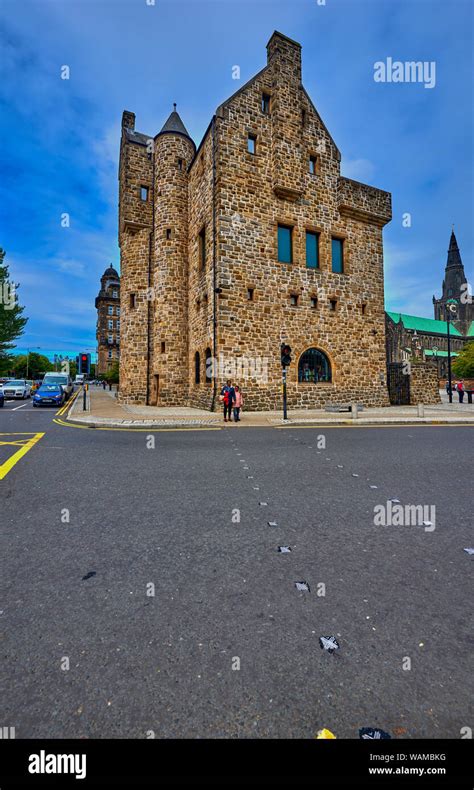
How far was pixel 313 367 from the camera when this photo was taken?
19453mm

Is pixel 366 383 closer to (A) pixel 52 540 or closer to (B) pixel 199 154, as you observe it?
(B) pixel 199 154

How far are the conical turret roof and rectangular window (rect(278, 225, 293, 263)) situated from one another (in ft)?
30.3

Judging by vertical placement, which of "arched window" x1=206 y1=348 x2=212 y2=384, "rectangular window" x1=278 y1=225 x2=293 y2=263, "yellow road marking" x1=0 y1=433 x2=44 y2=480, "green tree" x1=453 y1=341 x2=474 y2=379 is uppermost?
"rectangular window" x1=278 y1=225 x2=293 y2=263

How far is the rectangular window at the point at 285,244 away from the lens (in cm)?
1862

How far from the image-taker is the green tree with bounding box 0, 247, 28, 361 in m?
38.5

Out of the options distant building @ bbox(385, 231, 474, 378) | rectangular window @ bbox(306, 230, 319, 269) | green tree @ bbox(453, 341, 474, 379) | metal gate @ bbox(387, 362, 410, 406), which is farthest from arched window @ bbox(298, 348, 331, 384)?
green tree @ bbox(453, 341, 474, 379)

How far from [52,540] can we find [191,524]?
131cm

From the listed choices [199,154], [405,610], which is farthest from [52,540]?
[199,154]

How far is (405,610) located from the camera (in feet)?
7.61

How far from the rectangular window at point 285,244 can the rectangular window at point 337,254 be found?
2.94 m

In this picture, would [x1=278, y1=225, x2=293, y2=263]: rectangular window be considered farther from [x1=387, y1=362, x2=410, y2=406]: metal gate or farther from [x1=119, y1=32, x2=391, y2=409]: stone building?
[x1=387, y1=362, x2=410, y2=406]: metal gate

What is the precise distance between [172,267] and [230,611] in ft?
68.6

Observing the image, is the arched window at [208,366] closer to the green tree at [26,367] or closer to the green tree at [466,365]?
the green tree at [466,365]

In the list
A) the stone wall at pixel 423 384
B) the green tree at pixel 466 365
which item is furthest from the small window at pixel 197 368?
the green tree at pixel 466 365
